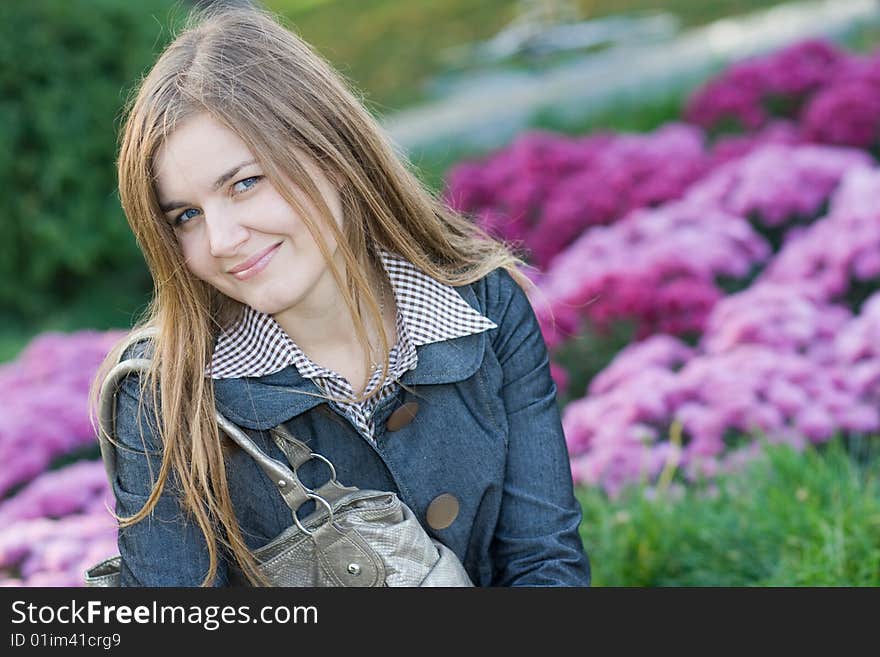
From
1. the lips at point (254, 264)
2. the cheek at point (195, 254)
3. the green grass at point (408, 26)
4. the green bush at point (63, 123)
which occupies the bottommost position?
the lips at point (254, 264)

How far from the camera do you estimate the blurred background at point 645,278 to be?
270 centimetres

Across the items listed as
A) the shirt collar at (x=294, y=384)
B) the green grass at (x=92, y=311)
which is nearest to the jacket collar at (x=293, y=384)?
the shirt collar at (x=294, y=384)

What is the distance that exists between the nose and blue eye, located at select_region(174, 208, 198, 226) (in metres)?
0.06

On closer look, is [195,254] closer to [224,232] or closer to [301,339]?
[224,232]

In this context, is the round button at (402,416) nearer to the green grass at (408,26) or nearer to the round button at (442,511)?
the round button at (442,511)

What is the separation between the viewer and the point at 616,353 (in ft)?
12.5

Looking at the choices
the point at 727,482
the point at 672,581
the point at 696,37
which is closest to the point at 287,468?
the point at 672,581

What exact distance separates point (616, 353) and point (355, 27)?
7.45 meters

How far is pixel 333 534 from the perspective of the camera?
171 centimetres

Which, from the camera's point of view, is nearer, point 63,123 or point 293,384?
point 293,384

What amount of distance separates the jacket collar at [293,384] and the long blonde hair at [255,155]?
45mm

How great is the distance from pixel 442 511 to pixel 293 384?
0.33m

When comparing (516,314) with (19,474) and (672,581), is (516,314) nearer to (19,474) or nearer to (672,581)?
(672,581)

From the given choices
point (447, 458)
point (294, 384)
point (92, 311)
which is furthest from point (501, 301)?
point (92, 311)
